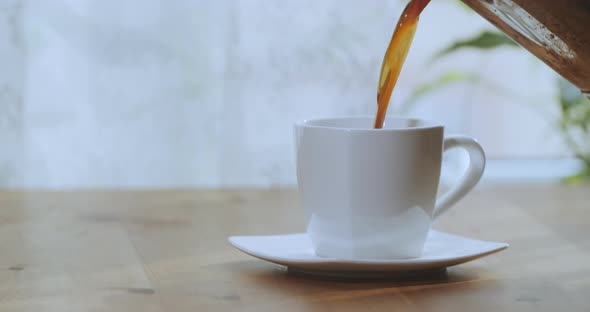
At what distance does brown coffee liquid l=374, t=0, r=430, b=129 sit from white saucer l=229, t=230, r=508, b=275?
0.38 feet

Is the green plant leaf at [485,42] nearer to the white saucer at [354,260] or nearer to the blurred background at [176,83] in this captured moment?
the blurred background at [176,83]

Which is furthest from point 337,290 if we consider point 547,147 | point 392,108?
point 547,147

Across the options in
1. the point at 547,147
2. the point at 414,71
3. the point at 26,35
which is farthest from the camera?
the point at 547,147

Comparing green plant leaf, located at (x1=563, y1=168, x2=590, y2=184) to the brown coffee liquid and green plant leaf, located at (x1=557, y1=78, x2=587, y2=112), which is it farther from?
the brown coffee liquid

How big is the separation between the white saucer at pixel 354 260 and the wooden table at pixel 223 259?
12 mm

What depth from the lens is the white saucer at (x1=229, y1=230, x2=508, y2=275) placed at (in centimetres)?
53

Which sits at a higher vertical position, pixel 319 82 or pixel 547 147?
pixel 319 82

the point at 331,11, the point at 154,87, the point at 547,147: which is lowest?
the point at 547,147

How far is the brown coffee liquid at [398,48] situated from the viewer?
0.58 meters

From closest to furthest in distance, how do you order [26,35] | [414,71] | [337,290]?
[337,290]
[26,35]
[414,71]

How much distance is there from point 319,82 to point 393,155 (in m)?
1.12

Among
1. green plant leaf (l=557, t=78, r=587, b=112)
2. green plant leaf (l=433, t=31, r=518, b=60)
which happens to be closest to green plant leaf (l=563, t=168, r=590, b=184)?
green plant leaf (l=557, t=78, r=587, b=112)

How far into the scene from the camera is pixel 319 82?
5.43ft

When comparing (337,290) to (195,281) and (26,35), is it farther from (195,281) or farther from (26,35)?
(26,35)
